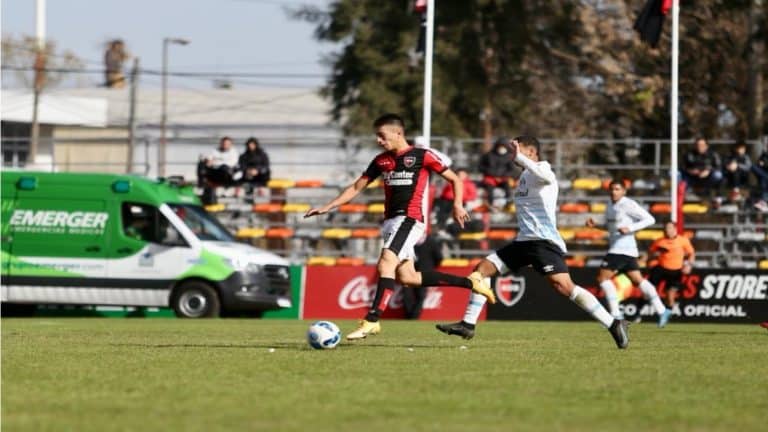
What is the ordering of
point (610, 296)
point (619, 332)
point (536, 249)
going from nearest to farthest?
point (619, 332), point (536, 249), point (610, 296)

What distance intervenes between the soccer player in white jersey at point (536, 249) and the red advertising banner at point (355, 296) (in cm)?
1447

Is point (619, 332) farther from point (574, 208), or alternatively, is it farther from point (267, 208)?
point (267, 208)

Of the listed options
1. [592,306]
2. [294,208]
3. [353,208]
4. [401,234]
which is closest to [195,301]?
[294,208]

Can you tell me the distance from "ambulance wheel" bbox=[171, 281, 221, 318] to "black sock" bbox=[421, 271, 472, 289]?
1331 centimetres

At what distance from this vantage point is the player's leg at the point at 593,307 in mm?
14477

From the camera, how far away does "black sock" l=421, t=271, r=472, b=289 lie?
47.8 feet

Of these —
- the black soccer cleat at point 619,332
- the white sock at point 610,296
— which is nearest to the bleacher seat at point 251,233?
the white sock at point 610,296

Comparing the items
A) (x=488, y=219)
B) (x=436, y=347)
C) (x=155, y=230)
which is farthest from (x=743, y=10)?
(x=436, y=347)

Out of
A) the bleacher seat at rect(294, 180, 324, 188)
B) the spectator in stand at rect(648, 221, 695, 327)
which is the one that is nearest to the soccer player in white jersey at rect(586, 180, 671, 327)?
the spectator in stand at rect(648, 221, 695, 327)

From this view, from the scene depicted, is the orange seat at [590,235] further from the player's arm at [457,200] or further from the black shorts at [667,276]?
the player's arm at [457,200]

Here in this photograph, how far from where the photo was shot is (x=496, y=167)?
32.6 m

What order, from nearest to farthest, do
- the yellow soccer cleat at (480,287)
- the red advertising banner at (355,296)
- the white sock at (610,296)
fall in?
the yellow soccer cleat at (480,287) < the white sock at (610,296) < the red advertising banner at (355,296)

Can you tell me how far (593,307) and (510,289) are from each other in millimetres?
14608

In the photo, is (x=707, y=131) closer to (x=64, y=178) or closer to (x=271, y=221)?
(x=271, y=221)
